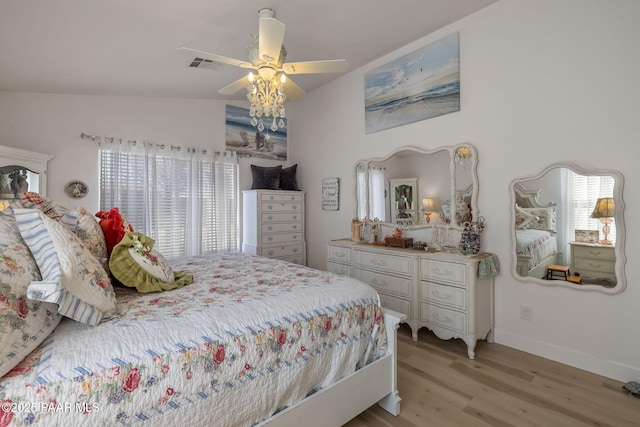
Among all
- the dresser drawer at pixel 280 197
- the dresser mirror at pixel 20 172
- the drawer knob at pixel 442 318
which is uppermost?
the dresser mirror at pixel 20 172

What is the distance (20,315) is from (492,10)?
3611 mm

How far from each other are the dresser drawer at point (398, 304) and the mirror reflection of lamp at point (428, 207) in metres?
0.86

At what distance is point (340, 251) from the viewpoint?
11.3 ft

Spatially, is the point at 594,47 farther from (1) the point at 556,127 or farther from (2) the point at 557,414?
(2) the point at 557,414

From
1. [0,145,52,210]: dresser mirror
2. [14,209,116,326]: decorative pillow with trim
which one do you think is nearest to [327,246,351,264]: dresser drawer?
[14,209,116,326]: decorative pillow with trim

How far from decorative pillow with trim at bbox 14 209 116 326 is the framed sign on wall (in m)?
3.09

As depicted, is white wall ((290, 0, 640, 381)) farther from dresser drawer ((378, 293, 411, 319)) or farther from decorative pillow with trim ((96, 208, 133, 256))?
decorative pillow with trim ((96, 208, 133, 256))

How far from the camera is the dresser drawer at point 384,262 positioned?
2760 millimetres

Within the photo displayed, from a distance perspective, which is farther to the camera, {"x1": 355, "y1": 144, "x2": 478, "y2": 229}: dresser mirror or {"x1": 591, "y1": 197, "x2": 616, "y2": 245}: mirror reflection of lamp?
{"x1": 355, "y1": 144, "x2": 478, "y2": 229}: dresser mirror

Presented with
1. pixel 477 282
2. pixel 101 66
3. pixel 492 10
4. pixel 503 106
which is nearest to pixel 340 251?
pixel 477 282

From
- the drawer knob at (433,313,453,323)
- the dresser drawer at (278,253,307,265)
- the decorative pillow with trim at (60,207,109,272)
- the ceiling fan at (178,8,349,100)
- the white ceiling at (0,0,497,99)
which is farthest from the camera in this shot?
the dresser drawer at (278,253,307,265)

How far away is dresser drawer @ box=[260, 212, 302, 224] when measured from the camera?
4098 mm

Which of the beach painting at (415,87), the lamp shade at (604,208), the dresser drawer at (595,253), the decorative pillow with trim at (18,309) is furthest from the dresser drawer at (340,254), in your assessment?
the decorative pillow with trim at (18,309)

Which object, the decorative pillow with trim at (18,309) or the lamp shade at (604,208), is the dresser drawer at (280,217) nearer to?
the decorative pillow with trim at (18,309)
